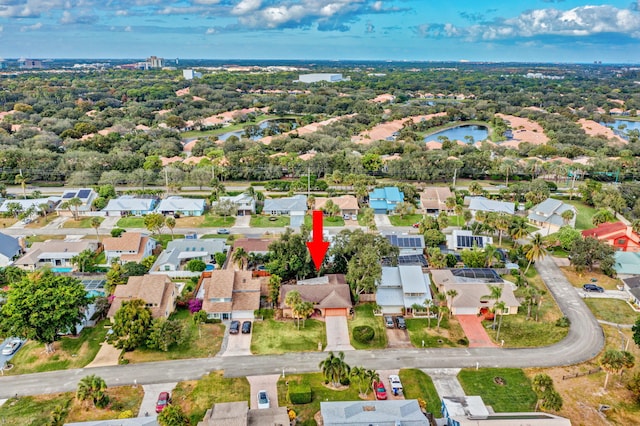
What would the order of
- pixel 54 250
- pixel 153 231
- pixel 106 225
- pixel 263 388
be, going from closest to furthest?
pixel 263 388
pixel 54 250
pixel 153 231
pixel 106 225

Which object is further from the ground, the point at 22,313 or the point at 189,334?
the point at 22,313

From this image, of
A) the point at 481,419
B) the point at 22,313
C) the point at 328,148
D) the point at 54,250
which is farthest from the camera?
the point at 328,148

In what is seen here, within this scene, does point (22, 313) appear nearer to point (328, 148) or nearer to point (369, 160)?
point (369, 160)

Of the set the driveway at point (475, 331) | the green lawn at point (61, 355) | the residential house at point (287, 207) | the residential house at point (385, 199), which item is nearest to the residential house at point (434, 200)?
the residential house at point (385, 199)

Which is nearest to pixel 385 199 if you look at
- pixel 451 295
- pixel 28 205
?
pixel 451 295

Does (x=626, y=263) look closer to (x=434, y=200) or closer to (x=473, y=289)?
(x=473, y=289)

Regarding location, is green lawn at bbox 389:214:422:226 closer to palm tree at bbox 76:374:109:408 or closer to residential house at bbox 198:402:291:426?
residential house at bbox 198:402:291:426

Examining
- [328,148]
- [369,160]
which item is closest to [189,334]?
[369,160]
